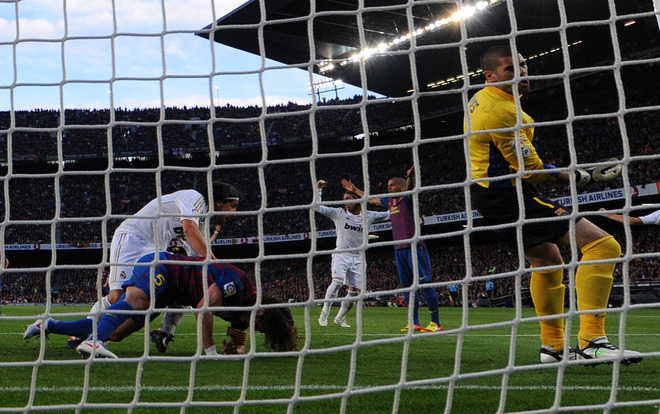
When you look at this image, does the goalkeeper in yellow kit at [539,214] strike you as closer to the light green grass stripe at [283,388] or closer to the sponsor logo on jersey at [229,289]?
the light green grass stripe at [283,388]

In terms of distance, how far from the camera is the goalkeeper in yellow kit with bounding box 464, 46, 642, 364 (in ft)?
12.7

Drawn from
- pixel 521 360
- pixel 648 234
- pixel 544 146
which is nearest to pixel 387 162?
pixel 544 146

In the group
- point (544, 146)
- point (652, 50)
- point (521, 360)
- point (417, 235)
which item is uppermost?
point (652, 50)

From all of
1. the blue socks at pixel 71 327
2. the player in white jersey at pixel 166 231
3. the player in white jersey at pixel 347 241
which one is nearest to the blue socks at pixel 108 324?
the player in white jersey at pixel 166 231

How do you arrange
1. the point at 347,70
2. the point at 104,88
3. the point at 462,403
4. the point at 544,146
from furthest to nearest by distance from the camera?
the point at 347,70
the point at 544,146
the point at 104,88
the point at 462,403

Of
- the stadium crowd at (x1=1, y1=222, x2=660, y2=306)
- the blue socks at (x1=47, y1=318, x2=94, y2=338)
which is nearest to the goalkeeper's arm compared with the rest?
the blue socks at (x1=47, y1=318, x2=94, y2=338)

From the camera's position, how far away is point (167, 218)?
17.5 ft

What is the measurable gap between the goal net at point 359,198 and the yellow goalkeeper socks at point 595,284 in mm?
131

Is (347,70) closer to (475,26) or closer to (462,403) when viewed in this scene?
(475,26)

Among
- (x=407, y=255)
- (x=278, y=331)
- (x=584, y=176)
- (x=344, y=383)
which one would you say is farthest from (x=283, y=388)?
(x=407, y=255)

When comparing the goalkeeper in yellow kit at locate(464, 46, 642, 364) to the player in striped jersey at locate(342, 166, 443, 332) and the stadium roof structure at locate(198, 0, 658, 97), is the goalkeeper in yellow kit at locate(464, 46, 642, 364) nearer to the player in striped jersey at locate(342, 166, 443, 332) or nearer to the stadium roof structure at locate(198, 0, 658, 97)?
the player in striped jersey at locate(342, 166, 443, 332)

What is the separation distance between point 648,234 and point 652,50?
7362mm

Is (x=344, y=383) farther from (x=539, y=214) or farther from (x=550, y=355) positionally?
(x=539, y=214)

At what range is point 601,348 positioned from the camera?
3.84 metres
